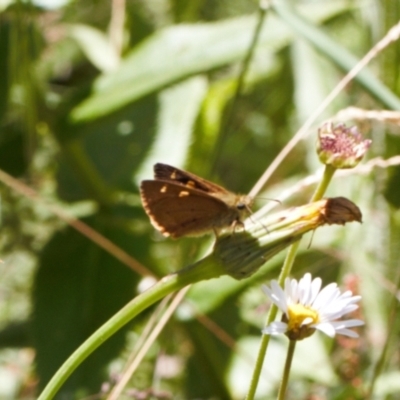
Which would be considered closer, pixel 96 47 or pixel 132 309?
pixel 132 309

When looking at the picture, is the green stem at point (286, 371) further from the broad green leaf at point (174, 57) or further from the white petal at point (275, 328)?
the broad green leaf at point (174, 57)

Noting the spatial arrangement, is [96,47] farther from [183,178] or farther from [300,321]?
[300,321]

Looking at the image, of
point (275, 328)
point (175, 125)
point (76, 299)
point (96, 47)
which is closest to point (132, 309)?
point (275, 328)

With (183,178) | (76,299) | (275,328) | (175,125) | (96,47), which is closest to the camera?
(275,328)

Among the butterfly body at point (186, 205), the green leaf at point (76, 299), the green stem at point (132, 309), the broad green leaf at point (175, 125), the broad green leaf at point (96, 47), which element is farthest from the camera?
the broad green leaf at point (96, 47)

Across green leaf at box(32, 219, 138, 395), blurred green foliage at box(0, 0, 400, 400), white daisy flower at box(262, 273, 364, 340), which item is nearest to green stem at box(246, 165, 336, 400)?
white daisy flower at box(262, 273, 364, 340)

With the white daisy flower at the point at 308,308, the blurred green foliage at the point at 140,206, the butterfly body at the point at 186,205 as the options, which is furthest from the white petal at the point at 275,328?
the blurred green foliage at the point at 140,206

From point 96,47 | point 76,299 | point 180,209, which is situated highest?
point 96,47
